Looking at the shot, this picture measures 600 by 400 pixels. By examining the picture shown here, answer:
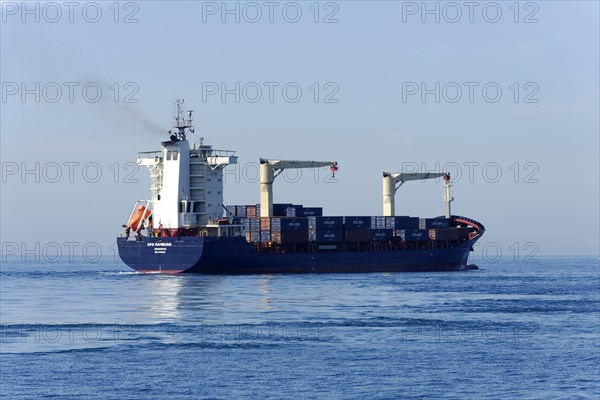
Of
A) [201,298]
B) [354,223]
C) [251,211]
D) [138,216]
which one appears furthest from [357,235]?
[201,298]

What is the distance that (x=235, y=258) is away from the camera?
100 metres

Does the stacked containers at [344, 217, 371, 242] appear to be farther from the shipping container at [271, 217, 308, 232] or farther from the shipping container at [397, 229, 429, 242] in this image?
the shipping container at [271, 217, 308, 232]

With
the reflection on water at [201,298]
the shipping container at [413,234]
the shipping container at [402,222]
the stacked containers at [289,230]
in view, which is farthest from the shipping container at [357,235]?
the reflection on water at [201,298]

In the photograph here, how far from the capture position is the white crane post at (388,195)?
126 metres

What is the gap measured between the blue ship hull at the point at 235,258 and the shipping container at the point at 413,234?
1565 millimetres

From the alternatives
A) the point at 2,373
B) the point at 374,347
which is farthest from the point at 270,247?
the point at 2,373

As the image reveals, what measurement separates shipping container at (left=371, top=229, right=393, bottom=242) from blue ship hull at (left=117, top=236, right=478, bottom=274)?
1568 millimetres

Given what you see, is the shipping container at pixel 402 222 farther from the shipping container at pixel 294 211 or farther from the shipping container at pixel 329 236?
the shipping container at pixel 294 211

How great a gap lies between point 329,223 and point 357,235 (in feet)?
12.2

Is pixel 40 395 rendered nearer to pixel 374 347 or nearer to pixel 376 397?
pixel 376 397

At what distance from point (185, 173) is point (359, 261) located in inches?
840

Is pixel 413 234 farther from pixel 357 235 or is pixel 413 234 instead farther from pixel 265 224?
pixel 265 224

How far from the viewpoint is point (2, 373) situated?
3941 centimetres

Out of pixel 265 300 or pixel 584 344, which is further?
pixel 265 300
